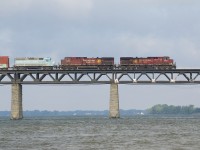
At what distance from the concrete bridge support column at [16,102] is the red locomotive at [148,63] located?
19421 mm

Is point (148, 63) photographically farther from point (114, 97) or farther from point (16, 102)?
point (16, 102)

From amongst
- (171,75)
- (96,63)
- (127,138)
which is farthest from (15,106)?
(127,138)

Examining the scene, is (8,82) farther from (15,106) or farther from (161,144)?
(161,144)

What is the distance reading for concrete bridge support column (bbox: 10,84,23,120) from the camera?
107 meters

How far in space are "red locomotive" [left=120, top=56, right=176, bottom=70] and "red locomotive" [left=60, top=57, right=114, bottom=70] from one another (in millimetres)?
2589

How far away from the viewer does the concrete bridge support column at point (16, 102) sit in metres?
107

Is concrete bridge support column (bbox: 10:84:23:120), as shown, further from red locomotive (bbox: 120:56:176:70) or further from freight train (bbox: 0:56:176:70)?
red locomotive (bbox: 120:56:176:70)

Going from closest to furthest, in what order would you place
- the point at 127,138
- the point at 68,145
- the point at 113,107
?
the point at 68,145 < the point at 127,138 < the point at 113,107

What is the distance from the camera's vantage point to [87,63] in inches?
4402

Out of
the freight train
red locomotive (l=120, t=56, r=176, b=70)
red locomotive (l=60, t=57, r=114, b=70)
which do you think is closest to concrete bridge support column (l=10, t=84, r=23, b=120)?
the freight train

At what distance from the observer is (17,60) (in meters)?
113

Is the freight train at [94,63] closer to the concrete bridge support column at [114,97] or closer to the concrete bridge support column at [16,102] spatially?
the concrete bridge support column at [16,102]

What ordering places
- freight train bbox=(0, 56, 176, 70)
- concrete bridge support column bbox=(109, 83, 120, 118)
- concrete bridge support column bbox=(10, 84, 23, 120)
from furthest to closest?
freight train bbox=(0, 56, 176, 70) < concrete bridge support column bbox=(10, 84, 23, 120) < concrete bridge support column bbox=(109, 83, 120, 118)

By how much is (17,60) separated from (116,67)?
1871 centimetres
